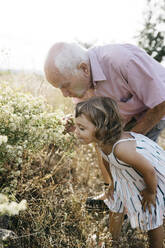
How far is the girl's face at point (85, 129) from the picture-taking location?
155cm

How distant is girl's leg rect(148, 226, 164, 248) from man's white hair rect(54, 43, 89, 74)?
1.25 meters

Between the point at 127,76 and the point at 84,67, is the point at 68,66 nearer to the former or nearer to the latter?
the point at 84,67

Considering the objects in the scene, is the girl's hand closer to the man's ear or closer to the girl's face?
the girl's face

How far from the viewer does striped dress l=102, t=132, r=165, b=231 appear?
5.24 ft

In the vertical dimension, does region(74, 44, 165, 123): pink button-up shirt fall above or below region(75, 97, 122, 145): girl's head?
above

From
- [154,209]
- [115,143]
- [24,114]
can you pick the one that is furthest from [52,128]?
[154,209]

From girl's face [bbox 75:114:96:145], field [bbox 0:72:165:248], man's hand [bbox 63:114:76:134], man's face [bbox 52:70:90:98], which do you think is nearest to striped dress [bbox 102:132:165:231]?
girl's face [bbox 75:114:96:145]

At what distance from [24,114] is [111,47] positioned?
0.82 m

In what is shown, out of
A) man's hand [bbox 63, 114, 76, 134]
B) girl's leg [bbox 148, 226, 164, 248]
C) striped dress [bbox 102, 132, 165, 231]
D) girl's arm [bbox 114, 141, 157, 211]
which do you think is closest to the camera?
girl's arm [bbox 114, 141, 157, 211]

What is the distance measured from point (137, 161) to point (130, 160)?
0.13 feet

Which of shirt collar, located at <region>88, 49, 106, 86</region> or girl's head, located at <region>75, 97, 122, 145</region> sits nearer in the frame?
girl's head, located at <region>75, 97, 122, 145</region>

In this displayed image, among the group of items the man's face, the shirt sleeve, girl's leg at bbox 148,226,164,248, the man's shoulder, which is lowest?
girl's leg at bbox 148,226,164,248

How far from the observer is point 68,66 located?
1.77 meters

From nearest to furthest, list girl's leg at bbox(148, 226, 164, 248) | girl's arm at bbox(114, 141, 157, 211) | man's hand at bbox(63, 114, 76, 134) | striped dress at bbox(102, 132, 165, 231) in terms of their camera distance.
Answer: girl's arm at bbox(114, 141, 157, 211)
striped dress at bbox(102, 132, 165, 231)
girl's leg at bbox(148, 226, 164, 248)
man's hand at bbox(63, 114, 76, 134)
